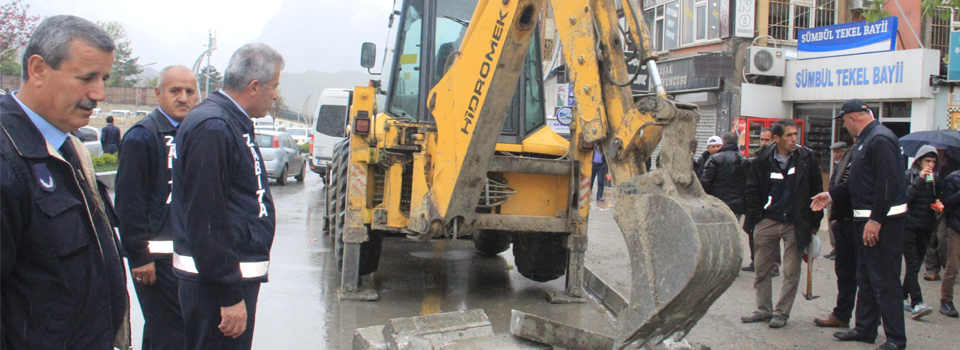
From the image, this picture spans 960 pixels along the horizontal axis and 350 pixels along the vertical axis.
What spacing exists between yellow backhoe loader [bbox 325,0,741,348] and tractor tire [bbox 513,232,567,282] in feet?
Result: 0.05

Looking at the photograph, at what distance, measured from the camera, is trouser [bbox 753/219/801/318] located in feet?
19.8

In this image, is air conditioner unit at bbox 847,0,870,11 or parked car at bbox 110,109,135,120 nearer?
air conditioner unit at bbox 847,0,870,11

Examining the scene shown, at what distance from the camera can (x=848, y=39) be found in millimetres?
15258

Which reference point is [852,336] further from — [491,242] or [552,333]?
[491,242]

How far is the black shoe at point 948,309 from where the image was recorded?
653cm

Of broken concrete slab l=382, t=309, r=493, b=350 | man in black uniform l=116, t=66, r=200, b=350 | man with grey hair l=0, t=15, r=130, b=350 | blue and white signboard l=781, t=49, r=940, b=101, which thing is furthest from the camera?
blue and white signboard l=781, t=49, r=940, b=101

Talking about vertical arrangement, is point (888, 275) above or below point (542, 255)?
above

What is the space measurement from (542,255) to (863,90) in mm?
11080

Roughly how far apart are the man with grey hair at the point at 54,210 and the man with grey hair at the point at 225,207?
1.59 ft

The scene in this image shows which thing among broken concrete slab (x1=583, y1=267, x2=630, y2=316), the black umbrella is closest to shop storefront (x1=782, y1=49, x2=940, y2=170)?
the black umbrella

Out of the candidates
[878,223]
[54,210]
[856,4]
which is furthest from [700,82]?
[54,210]

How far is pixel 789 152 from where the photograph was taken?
629cm

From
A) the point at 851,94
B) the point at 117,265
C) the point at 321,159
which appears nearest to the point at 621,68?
the point at 117,265

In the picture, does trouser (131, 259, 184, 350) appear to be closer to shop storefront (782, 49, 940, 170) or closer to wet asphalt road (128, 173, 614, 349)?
wet asphalt road (128, 173, 614, 349)
